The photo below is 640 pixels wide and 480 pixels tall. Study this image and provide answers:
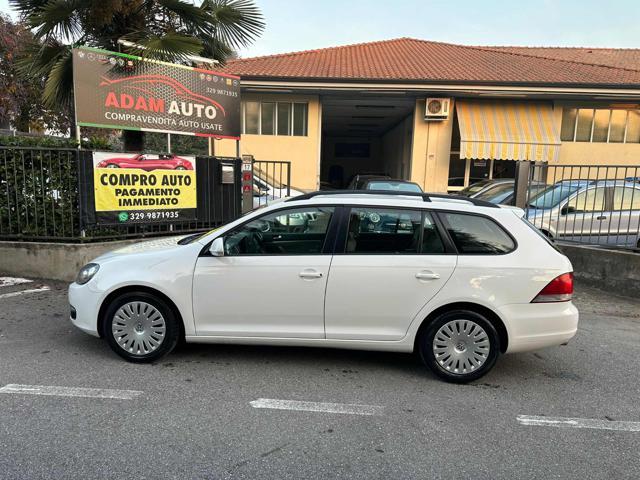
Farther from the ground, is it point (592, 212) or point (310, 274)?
point (592, 212)

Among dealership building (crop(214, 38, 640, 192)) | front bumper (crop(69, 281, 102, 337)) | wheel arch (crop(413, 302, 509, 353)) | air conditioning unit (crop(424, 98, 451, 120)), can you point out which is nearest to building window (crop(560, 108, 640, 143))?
dealership building (crop(214, 38, 640, 192))

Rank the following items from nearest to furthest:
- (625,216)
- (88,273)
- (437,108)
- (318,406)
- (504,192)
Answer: (318,406) → (88,273) → (625,216) → (504,192) → (437,108)

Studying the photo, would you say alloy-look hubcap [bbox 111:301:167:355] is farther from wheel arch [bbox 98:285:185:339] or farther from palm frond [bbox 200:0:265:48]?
palm frond [bbox 200:0:265:48]

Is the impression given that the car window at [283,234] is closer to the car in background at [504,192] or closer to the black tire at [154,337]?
the black tire at [154,337]

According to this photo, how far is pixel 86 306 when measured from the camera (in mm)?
4090

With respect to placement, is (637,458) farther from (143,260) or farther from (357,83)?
A: (357,83)

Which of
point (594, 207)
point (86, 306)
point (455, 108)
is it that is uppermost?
point (455, 108)

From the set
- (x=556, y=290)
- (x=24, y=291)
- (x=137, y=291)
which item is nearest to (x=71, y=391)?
(x=137, y=291)

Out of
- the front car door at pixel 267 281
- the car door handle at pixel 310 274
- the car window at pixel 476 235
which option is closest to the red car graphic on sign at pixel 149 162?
the front car door at pixel 267 281

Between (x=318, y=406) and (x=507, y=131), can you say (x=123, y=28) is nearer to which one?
(x=318, y=406)

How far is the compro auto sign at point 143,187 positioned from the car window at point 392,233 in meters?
4.63

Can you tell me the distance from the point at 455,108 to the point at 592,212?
1005 cm

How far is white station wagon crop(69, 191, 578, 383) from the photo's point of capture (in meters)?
3.75

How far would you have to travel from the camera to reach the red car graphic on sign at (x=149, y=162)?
7039mm
